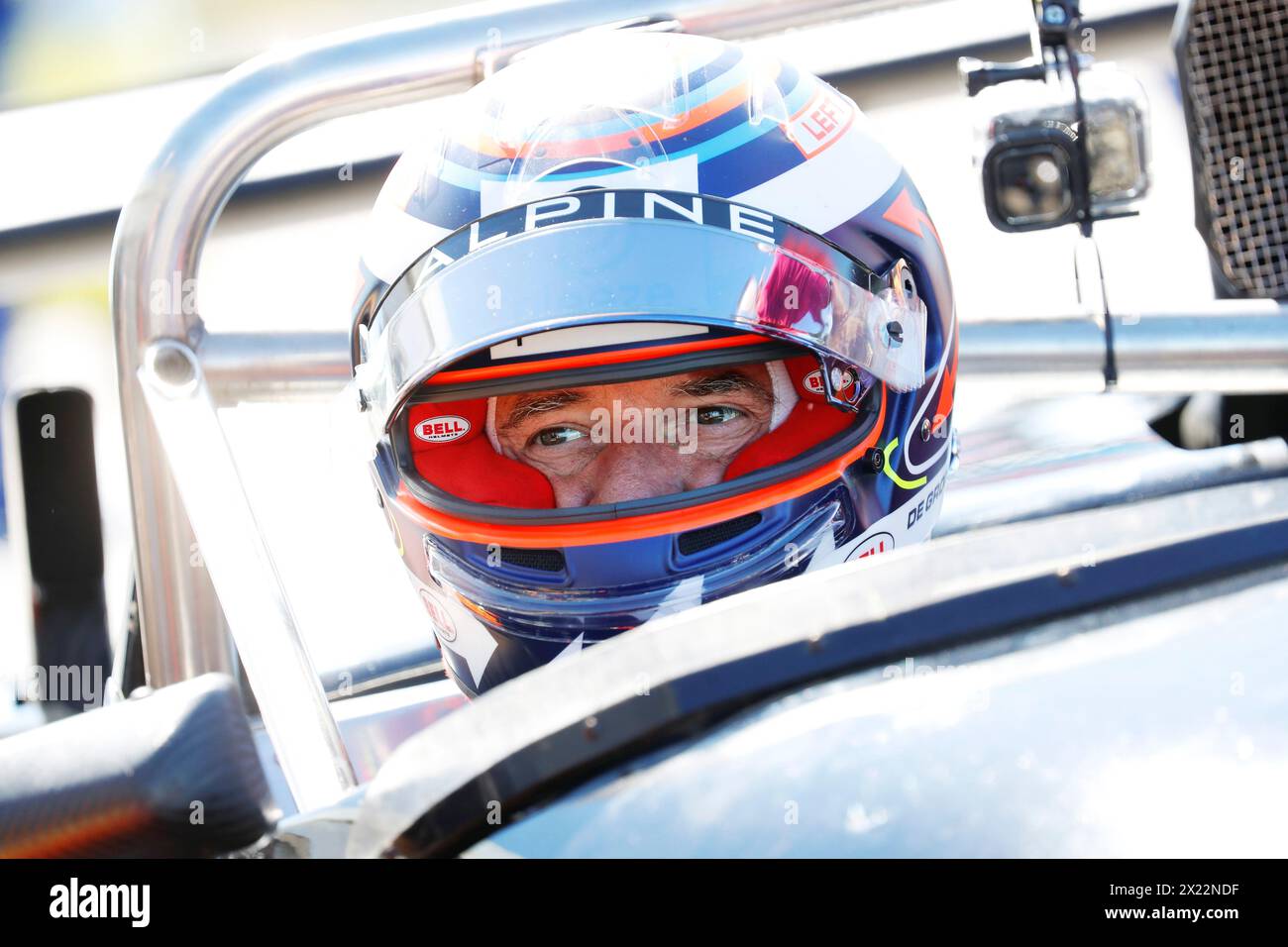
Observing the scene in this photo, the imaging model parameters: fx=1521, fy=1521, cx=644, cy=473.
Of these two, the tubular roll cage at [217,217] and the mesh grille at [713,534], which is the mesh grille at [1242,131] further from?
the mesh grille at [713,534]

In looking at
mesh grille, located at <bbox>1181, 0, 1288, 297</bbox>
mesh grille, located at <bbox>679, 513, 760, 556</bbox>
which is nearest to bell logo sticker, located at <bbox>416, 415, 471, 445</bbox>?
mesh grille, located at <bbox>679, 513, 760, 556</bbox>

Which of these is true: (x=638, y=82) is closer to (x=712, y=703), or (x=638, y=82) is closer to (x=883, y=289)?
(x=883, y=289)

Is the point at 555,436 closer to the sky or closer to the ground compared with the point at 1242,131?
closer to the ground

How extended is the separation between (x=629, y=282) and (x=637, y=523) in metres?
0.22

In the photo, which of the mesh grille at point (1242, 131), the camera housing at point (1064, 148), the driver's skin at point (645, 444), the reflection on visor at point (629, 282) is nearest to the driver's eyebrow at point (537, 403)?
the driver's skin at point (645, 444)

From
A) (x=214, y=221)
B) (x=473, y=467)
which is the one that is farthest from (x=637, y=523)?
(x=214, y=221)

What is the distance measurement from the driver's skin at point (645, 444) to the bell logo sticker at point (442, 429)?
0.09 meters

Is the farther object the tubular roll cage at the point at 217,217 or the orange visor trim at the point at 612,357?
the tubular roll cage at the point at 217,217

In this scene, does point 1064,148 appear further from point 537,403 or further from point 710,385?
point 537,403

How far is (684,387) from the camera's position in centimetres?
159

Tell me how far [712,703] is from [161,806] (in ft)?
0.80

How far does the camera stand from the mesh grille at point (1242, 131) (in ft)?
7.01
